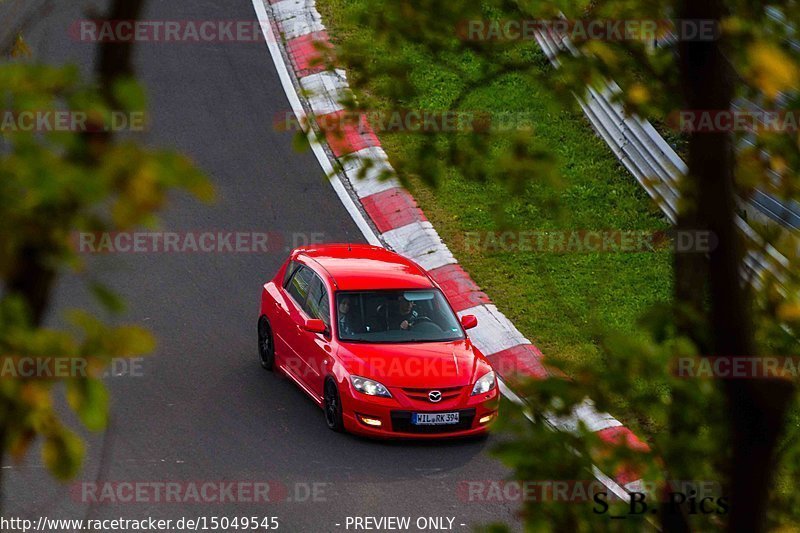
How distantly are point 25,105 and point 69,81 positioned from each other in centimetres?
11

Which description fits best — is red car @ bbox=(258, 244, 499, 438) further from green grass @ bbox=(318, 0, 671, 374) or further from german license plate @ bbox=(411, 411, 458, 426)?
green grass @ bbox=(318, 0, 671, 374)

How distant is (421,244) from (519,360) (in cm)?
319

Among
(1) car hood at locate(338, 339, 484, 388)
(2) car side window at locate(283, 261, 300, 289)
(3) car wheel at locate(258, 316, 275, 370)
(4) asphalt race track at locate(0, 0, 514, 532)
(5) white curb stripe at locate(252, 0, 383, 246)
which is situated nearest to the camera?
(4) asphalt race track at locate(0, 0, 514, 532)

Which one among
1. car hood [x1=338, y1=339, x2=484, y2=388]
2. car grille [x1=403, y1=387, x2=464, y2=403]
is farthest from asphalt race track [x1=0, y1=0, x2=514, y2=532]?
car hood [x1=338, y1=339, x2=484, y2=388]

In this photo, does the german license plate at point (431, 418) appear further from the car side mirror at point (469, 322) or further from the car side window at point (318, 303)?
the car side window at point (318, 303)

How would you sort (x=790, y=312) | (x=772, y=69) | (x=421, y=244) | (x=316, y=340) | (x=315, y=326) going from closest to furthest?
1. (x=772, y=69)
2. (x=790, y=312)
3. (x=315, y=326)
4. (x=316, y=340)
5. (x=421, y=244)

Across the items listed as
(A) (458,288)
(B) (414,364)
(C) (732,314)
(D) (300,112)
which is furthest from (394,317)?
(C) (732,314)

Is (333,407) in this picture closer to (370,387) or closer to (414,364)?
(370,387)

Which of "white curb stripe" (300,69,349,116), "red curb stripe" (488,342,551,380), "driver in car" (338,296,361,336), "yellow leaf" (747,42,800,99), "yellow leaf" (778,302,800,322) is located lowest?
"red curb stripe" (488,342,551,380)

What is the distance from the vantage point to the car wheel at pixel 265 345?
13625 millimetres

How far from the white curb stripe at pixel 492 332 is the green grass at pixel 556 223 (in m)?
0.16

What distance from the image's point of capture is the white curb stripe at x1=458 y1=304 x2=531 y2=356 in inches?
547

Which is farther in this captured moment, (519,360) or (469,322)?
(519,360)

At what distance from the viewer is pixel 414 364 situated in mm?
12102
